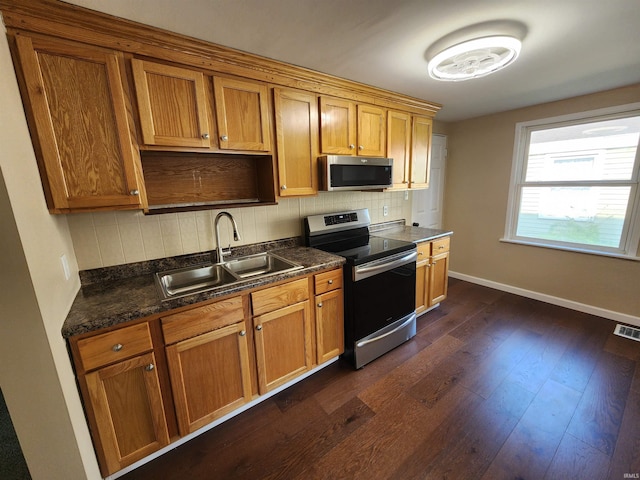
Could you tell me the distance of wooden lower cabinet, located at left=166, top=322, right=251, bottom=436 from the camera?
142 cm

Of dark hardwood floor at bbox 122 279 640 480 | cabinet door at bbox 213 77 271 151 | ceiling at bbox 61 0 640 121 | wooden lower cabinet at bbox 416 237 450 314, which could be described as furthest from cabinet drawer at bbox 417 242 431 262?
cabinet door at bbox 213 77 271 151

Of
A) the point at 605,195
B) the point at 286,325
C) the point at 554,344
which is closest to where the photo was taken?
the point at 286,325

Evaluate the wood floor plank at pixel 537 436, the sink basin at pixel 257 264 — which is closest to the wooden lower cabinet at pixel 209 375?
→ the sink basin at pixel 257 264

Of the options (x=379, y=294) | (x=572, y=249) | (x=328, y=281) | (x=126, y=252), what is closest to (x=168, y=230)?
(x=126, y=252)

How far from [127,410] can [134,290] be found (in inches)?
23.5

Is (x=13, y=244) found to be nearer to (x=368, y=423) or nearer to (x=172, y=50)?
(x=172, y=50)

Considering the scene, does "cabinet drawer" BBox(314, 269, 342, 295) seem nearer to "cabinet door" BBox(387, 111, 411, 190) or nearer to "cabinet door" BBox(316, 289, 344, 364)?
"cabinet door" BBox(316, 289, 344, 364)

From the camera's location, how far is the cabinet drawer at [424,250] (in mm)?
2576

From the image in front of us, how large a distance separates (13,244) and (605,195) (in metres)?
4.41

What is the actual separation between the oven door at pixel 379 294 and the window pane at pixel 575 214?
6.49 feet

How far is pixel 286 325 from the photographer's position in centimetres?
178

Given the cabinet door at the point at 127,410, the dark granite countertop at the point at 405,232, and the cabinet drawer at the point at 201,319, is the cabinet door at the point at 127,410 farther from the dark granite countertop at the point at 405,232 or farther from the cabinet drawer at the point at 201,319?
the dark granite countertop at the point at 405,232

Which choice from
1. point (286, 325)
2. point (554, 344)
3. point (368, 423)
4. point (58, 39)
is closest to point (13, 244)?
point (58, 39)

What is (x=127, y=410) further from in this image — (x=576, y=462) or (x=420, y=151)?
(x=420, y=151)
